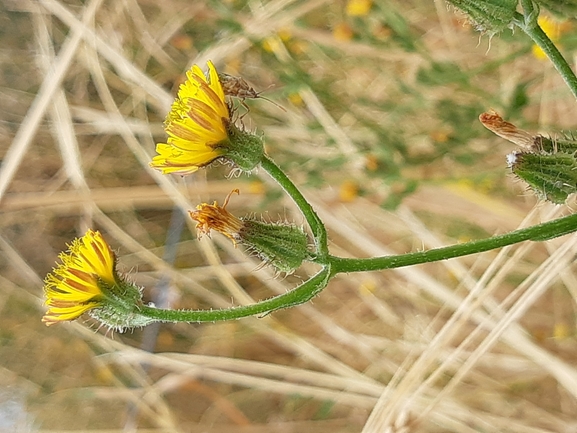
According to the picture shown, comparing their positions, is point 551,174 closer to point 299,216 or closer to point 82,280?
point 82,280

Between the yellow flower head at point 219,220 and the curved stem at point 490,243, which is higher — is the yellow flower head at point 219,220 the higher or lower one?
the higher one

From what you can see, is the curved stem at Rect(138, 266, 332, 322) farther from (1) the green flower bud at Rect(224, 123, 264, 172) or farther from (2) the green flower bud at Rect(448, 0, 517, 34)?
(2) the green flower bud at Rect(448, 0, 517, 34)

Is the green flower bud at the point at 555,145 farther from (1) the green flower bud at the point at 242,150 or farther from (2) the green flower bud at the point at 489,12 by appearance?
(1) the green flower bud at the point at 242,150

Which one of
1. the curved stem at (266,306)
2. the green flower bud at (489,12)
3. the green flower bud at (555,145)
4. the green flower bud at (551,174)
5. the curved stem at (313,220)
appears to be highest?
the green flower bud at (489,12)

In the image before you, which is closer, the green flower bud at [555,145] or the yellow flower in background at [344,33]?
the green flower bud at [555,145]

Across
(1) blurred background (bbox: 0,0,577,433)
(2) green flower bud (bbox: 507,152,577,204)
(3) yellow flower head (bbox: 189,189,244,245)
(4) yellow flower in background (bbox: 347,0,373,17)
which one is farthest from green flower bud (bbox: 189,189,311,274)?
(4) yellow flower in background (bbox: 347,0,373,17)

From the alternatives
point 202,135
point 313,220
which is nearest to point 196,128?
point 202,135

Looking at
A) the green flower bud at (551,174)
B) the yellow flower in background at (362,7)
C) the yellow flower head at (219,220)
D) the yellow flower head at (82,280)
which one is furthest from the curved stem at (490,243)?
the yellow flower in background at (362,7)
